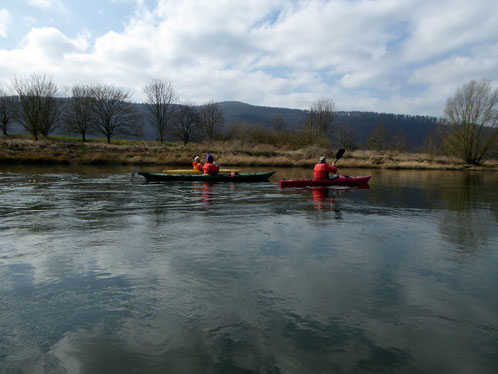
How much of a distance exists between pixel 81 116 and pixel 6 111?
9121 mm

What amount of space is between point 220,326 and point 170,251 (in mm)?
2696

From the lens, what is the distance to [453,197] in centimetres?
1403

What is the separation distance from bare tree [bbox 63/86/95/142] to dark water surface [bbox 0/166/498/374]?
44.9 meters

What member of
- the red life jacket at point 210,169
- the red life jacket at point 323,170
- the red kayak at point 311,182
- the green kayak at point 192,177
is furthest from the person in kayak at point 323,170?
the red life jacket at point 210,169

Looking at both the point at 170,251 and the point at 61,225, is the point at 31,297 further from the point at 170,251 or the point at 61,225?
the point at 61,225

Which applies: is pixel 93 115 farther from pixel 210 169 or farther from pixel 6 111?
pixel 210 169

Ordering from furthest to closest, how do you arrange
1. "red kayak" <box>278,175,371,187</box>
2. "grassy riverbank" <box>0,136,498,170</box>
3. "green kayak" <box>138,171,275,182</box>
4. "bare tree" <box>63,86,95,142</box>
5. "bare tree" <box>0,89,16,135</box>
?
"bare tree" <box>63,86,95,142</box>
"bare tree" <box>0,89,16,135</box>
"grassy riverbank" <box>0,136,498,170</box>
"green kayak" <box>138,171,275,182</box>
"red kayak" <box>278,175,371,187</box>

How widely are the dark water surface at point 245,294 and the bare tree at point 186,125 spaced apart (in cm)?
5212

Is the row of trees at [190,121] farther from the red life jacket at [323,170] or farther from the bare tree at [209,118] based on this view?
the red life jacket at [323,170]

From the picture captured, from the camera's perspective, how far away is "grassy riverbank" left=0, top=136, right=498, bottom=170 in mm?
30516

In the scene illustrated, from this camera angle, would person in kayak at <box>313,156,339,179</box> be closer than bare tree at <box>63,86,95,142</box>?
Yes

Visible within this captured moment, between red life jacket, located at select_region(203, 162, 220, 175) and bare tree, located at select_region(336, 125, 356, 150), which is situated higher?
bare tree, located at select_region(336, 125, 356, 150)

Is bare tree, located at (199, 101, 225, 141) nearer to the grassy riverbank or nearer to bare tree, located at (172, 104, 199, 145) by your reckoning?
bare tree, located at (172, 104, 199, 145)

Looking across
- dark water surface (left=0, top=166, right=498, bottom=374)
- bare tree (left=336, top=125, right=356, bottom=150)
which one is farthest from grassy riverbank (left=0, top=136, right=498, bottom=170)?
bare tree (left=336, top=125, right=356, bottom=150)
